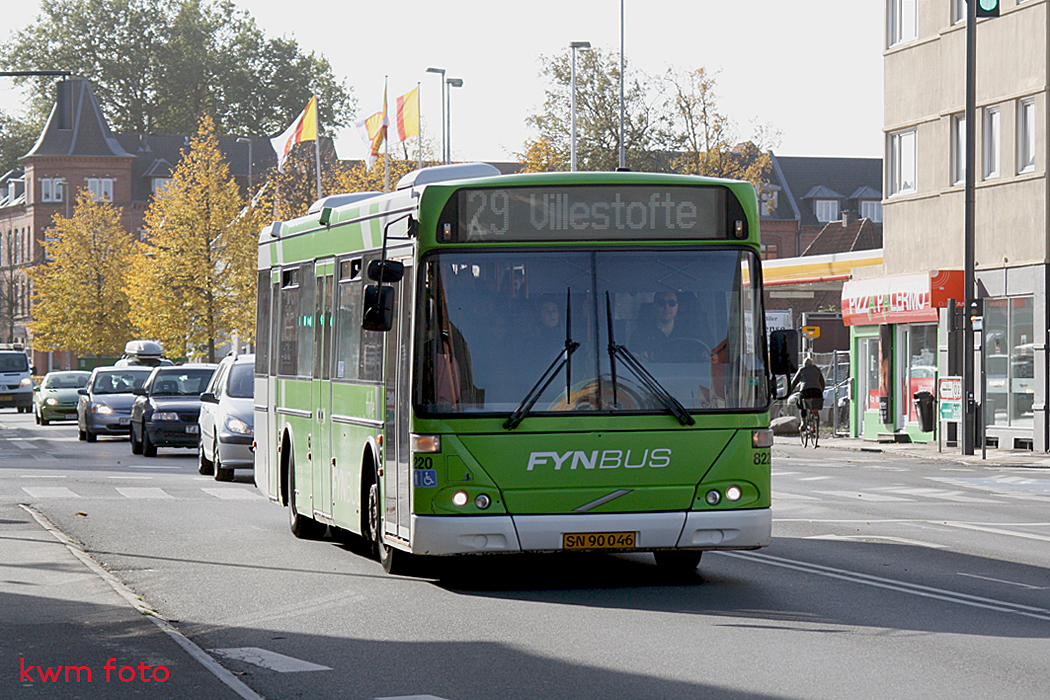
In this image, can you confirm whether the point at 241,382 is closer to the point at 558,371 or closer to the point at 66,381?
the point at 558,371

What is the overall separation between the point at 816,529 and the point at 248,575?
6.01 m

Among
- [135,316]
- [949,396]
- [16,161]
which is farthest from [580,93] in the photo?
[16,161]

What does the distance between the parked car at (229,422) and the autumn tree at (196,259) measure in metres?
37.1

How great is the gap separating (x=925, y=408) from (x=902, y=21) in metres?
8.69

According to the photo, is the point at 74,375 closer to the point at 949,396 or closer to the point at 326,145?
the point at 949,396

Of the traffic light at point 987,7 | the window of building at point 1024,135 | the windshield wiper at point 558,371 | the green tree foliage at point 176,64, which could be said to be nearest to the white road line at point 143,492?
the windshield wiper at point 558,371

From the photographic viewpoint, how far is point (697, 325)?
1159cm

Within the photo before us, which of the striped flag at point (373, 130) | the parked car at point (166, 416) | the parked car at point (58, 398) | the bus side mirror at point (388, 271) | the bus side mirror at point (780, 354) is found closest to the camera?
the bus side mirror at point (388, 271)

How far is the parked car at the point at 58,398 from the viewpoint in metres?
48.8

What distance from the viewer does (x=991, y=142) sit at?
35031 millimetres

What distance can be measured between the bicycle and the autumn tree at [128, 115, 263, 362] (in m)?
31.5

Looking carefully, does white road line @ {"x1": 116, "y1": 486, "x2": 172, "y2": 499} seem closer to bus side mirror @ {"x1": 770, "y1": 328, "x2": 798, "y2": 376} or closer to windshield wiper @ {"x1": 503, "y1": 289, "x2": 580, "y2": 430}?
windshield wiper @ {"x1": 503, "y1": 289, "x2": 580, "y2": 430}

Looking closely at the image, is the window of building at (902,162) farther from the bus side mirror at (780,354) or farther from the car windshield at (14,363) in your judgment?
the car windshield at (14,363)

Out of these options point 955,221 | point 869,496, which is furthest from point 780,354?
point 955,221
